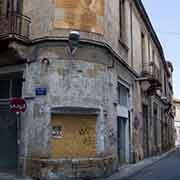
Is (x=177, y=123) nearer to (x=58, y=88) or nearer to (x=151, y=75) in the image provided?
(x=151, y=75)

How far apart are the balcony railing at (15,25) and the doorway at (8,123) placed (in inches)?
67.3

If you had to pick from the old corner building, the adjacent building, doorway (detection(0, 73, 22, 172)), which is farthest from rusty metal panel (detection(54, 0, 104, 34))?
the adjacent building

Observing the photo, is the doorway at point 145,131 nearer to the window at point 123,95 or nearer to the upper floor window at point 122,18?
the window at point 123,95

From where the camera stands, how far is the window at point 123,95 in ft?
45.7

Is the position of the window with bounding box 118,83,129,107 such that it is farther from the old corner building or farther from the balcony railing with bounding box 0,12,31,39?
the balcony railing with bounding box 0,12,31,39

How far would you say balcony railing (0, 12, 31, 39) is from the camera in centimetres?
1038

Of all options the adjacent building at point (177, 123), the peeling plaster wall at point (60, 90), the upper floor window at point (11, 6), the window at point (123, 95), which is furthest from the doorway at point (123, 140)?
the adjacent building at point (177, 123)

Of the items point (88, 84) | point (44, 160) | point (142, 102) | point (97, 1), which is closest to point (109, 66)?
point (88, 84)

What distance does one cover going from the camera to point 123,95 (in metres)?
14.6

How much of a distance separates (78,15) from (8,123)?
5.21 m

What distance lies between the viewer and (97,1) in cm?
1111

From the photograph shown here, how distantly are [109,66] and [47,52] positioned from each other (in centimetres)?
263

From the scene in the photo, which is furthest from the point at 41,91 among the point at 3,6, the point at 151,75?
the point at 151,75

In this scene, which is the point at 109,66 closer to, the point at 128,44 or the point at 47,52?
the point at 47,52
